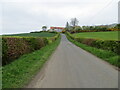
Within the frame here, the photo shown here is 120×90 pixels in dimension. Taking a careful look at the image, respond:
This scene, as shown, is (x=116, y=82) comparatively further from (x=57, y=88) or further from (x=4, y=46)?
(x=4, y=46)

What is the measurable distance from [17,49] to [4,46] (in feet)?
9.33

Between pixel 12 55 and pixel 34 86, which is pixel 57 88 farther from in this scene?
pixel 12 55

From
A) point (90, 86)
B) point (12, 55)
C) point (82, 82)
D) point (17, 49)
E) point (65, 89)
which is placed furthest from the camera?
point (17, 49)

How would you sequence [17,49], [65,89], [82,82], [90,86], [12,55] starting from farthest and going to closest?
1. [17,49]
2. [12,55]
3. [82,82]
4. [90,86]
5. [65,89]

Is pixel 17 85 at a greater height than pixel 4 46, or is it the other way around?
pixel 4 46

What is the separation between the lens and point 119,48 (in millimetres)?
13109

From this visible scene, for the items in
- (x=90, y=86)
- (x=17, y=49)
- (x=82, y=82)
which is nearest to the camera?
(x=90, y=86)

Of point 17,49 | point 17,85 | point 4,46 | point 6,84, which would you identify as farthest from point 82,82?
point 17,49

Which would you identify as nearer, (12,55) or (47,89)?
(47,89)

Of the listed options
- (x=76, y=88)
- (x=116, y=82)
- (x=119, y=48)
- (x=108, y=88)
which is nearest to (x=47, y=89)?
(x=76, y=88)

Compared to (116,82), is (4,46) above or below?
above

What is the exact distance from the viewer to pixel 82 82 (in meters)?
5.62

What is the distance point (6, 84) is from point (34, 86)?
1108 millimetres

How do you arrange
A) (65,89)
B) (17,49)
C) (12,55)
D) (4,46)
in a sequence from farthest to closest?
(17,49) < (12,55) < (4,46) < (65,89)
